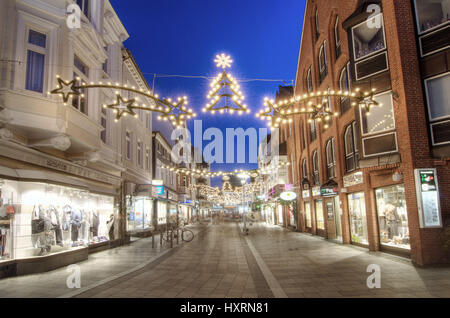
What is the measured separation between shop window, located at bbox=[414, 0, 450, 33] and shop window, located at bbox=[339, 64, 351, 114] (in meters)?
5.12

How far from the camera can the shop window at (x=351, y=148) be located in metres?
15.6

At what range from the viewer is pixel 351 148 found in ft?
53.7

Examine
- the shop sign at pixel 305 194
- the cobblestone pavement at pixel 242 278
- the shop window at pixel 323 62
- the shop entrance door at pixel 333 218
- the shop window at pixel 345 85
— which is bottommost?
the cobblestone pavement at pixel 242 278

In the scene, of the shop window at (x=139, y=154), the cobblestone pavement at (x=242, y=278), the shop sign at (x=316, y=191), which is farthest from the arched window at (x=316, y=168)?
the shop window at (x=139, y=154)

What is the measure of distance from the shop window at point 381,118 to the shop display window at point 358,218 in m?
4.01

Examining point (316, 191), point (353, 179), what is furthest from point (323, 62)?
point (353, 179)

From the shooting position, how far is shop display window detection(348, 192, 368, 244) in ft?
49.4

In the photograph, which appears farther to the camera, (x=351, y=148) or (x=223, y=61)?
(x=351, y=148)

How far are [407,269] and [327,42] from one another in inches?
552

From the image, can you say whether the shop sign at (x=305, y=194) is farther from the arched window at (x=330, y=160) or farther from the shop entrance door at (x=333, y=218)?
the arched window at (x=330, y=160)

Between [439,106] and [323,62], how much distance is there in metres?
11.5

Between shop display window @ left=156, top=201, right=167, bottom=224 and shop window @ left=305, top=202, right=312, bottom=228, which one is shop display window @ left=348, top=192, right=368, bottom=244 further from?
shop display window @ left=156, top=201, right=167, bottom=224

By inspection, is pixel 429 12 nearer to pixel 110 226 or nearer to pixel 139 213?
pixel 110 226
